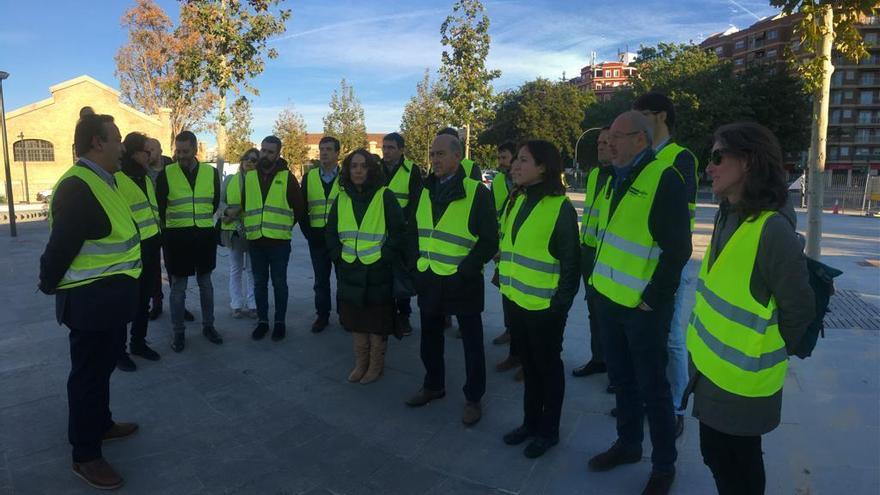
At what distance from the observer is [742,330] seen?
2.16 meters

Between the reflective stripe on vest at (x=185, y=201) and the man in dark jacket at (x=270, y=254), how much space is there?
0.45 meters

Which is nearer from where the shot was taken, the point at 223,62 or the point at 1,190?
the point at 223,62

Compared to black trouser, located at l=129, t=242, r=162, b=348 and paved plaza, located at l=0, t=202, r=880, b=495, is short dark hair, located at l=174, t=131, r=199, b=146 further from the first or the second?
paved plaza, located at l=0, t=202, r=880, b=495

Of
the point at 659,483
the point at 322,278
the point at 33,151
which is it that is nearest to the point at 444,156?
the point at 659,483

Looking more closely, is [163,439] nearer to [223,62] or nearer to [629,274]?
[629,274]

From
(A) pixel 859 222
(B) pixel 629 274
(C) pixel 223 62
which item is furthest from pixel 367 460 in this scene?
(A) pixel 859 222

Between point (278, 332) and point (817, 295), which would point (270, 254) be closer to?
point (278, 332)

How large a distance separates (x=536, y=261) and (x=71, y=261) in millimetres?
2737

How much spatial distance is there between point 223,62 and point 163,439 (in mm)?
11836

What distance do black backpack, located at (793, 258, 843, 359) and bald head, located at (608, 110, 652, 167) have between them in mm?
1143

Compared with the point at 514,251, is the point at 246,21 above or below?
above

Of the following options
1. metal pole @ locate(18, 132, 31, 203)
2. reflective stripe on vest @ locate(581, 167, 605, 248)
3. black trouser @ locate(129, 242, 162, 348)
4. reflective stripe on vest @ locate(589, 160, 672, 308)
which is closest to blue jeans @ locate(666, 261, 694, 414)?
reflective stripe on vest @ locate(581, 167, 605, 248)

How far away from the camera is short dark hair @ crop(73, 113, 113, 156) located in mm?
3371

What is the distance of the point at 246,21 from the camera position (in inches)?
527
